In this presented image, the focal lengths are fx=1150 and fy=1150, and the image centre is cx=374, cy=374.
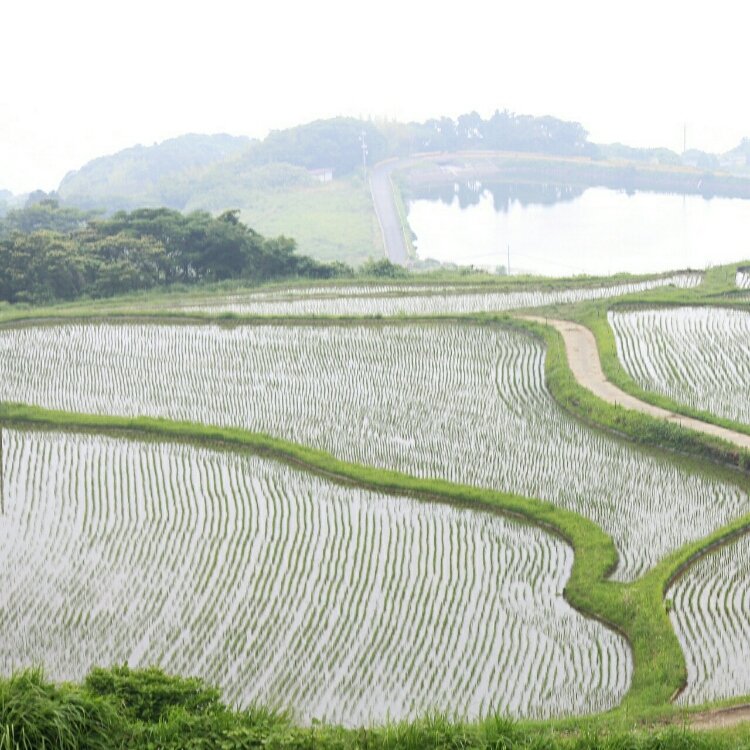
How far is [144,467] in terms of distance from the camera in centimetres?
1195

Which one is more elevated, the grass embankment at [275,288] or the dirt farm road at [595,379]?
the grass embankment at [275,288]

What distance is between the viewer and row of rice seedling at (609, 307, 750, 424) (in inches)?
527

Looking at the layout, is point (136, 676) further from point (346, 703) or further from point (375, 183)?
point (375, 183)

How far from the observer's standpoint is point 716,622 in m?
8.19

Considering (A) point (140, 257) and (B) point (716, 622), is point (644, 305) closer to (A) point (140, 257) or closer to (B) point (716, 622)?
(A) point (140, 257)

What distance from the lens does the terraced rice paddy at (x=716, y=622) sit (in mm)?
7344

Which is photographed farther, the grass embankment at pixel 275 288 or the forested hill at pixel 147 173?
the forested hill at pixel 147 173

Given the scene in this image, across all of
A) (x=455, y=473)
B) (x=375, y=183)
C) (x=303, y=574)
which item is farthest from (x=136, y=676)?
(x=375, y=183)

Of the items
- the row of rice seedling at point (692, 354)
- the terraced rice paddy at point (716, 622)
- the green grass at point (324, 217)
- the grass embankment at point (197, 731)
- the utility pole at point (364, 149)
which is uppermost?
the utility pole at point (364, 149)

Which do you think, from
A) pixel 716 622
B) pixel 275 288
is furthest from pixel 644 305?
pixel 716 622

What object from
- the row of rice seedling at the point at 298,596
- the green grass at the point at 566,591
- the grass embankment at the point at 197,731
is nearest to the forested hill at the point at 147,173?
the green grass at the point at 566,591

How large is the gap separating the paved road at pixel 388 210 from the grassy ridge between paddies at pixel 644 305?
1527 centimetres

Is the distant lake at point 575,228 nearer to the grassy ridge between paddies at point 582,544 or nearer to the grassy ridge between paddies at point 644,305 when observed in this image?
the grassy ridge between paddies at point 644,305

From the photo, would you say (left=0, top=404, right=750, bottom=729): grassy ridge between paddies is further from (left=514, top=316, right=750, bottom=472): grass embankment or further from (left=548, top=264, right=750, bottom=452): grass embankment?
(left=548, top=264, right=750, bottom=452): grass embankment
